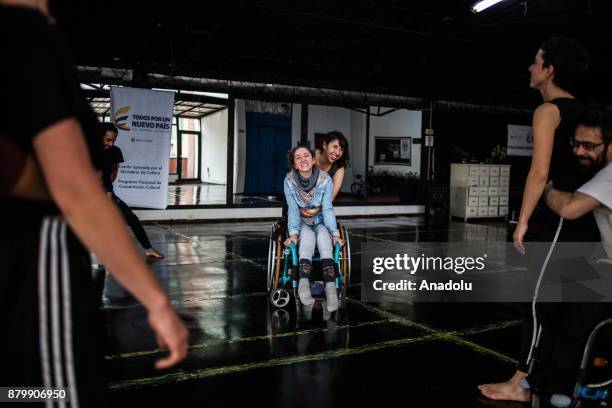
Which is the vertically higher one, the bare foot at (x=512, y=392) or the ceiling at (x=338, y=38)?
the ceiling at (x=338, y=38)

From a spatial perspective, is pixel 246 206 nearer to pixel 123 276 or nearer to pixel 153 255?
pixel 153 255

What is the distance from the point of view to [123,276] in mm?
907

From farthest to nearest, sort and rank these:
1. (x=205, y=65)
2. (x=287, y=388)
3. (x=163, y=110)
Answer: (x=205, y=65)
(x=163, y=110)
(x=287, y=388)

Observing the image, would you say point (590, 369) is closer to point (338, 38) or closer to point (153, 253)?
point (153, 253)

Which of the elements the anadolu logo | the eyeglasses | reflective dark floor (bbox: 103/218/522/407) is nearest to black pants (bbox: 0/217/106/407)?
reflective dark floor (bbox: 103/218/522/407)

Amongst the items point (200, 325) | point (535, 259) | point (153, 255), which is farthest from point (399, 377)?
point (153, 255)

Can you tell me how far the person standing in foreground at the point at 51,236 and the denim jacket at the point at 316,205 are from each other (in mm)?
3132

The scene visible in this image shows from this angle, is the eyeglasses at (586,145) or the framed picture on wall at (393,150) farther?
the framed picture on wall at (393,150)

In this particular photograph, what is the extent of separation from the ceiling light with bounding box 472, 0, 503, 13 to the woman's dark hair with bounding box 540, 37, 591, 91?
15.2 ft

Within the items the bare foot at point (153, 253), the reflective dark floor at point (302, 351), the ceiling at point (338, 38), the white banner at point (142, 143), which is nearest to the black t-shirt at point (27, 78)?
the reflective dark floor at point (302, 351)

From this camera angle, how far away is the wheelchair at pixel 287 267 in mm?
3965

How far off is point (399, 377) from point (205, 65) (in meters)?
7.70

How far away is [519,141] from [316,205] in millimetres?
10716

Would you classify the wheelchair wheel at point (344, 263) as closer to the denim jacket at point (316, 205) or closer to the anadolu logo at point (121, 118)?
the denim jacket at point (316, 205)
